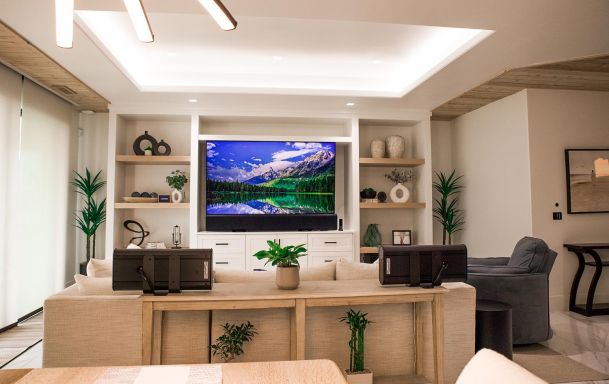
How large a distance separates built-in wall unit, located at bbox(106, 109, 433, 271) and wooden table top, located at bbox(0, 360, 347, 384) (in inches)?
155

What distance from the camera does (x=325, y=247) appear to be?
525 cm

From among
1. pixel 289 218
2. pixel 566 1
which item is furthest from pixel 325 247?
pixel 566 1

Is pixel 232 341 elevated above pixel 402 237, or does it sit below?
below

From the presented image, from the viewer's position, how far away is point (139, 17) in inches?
57.5

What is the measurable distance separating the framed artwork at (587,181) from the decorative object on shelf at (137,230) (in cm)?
530

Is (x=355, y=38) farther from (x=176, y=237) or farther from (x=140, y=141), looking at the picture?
(x=176, y=237)

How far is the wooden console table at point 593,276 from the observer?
13.8ft

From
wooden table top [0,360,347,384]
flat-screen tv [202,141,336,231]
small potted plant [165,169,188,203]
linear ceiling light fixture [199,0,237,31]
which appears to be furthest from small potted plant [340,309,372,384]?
small potted plant [165,169,188,203]

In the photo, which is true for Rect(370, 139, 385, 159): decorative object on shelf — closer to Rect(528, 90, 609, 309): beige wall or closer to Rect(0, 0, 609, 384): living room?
Rect(0, 0, 609, 384): living room

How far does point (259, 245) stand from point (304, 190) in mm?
955

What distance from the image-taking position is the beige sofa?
2244 mm

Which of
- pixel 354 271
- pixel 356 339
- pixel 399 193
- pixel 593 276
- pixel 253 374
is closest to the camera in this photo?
pixel 253 374

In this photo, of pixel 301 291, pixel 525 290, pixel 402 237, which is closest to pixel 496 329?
pixel 525 290

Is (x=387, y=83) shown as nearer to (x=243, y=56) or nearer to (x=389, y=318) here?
(x=243, y=56)
